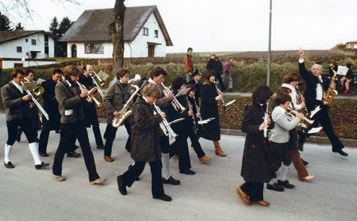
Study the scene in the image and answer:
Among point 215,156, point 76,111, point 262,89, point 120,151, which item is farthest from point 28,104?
point 262,89

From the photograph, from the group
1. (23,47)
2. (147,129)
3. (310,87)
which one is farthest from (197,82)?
(23,47)

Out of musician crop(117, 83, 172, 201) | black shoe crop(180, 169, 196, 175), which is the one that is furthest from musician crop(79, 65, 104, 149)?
musician crop(117, 83, 172, 201)

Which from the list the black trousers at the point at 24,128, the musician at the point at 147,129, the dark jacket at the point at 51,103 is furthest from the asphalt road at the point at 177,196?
the dark jacket at the point at 51,103

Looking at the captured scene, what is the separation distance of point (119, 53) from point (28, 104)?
22.4 feet

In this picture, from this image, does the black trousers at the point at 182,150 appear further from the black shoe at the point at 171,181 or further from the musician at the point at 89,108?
the musician at the point at 89,108

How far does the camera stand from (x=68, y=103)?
17.6 ft

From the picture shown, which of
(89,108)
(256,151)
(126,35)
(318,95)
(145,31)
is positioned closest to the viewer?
(256,151)

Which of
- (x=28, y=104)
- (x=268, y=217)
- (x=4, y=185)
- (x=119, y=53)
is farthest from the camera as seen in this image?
(x=119, y=53)

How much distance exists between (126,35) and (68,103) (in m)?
35.8

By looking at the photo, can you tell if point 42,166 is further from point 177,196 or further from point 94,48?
point 94,48

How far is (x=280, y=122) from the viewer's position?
4996 millimetres

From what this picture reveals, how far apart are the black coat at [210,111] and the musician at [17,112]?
3.30 meters

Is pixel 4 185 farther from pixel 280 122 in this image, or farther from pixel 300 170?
pixel 300 170

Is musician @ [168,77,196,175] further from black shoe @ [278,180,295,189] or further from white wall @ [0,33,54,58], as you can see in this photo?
white wall @ [0,33,54,58]
